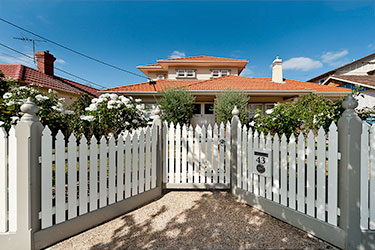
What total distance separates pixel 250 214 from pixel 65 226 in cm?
277

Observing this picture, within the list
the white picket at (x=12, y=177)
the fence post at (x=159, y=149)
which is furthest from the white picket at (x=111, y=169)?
the white picket at (x=12, y=177)

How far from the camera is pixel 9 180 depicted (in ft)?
6.57

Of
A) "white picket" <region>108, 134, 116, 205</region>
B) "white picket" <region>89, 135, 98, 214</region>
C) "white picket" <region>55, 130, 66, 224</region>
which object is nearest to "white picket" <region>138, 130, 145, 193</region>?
"white picket" <region>108, 134, 116, 205</region>

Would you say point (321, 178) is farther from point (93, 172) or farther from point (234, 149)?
point (93, 172)

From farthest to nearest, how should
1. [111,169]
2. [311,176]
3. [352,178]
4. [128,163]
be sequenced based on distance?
[128,163] → [111,169] → [311,176] → [352,178]

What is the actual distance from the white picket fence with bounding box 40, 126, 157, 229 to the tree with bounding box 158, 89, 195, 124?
6.08 m

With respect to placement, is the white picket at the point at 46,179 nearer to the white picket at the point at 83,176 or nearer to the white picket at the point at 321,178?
the white picket at the point at 83,176

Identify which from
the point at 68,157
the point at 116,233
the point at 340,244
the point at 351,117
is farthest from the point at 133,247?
the point at 351,117

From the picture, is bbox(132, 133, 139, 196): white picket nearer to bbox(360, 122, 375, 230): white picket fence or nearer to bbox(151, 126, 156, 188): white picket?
bbox(151, 126, 156, 188): white picket

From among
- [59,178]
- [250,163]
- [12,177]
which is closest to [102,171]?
[59,178]

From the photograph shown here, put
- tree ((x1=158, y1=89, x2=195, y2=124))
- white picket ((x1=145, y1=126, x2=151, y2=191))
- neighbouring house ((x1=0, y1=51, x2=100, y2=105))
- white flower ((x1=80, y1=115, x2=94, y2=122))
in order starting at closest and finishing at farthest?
white picket ((x1=145, y1=126, x2=151, y2=191))
white flower ((x1=80, y1=115, x2=94, y2=122))
tree ((x1=158, y1=89, x2=195, y2=124))
neighbouring house ((x1=0, y1=51, x2=100, y2=105))

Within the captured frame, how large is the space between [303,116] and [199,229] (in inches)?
111

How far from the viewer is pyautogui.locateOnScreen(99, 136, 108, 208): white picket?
101 inches

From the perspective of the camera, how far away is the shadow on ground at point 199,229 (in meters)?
2.19
